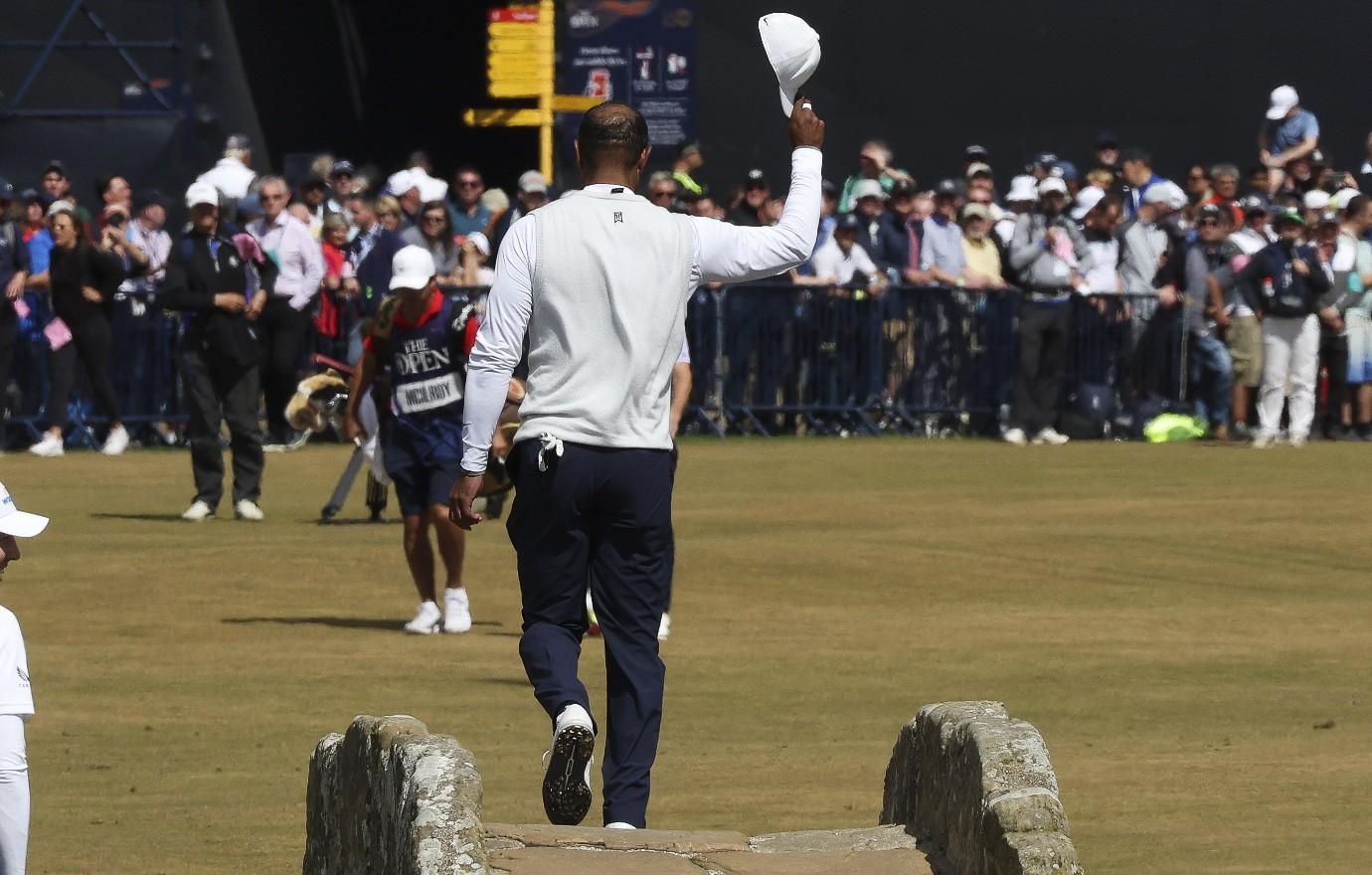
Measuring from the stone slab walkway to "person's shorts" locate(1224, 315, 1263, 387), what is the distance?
19.0 metres

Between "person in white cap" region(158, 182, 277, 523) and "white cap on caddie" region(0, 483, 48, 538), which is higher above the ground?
"white cap on caddie" region(0, 483, 48, 538)

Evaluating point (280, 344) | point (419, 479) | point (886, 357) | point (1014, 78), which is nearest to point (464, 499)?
point (419, 479)

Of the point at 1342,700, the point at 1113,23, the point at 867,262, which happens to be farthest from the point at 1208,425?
the point at 1342,700

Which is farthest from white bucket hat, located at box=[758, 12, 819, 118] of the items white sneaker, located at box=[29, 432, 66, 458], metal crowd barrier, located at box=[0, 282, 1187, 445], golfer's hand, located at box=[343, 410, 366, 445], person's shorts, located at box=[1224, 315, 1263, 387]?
person's shorts, located at box=[1224, 315, 1263, 387]

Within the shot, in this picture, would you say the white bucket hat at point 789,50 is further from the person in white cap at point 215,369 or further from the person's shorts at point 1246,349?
the person's shorts at point 1246,349

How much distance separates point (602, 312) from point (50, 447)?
16.7m

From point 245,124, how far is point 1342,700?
20869 mm

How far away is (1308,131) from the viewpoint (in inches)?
1191

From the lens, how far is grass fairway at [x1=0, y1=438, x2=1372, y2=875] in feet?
31.8

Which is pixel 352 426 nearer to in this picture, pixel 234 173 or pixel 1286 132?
pixel 234 173

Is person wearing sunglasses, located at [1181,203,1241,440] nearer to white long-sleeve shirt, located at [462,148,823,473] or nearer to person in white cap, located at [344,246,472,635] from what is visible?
person in white cap, located at [344,246,472,635]

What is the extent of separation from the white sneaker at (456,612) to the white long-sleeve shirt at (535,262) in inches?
260

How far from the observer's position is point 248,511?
63.0ft

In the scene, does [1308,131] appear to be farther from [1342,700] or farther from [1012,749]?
[1012,749]
